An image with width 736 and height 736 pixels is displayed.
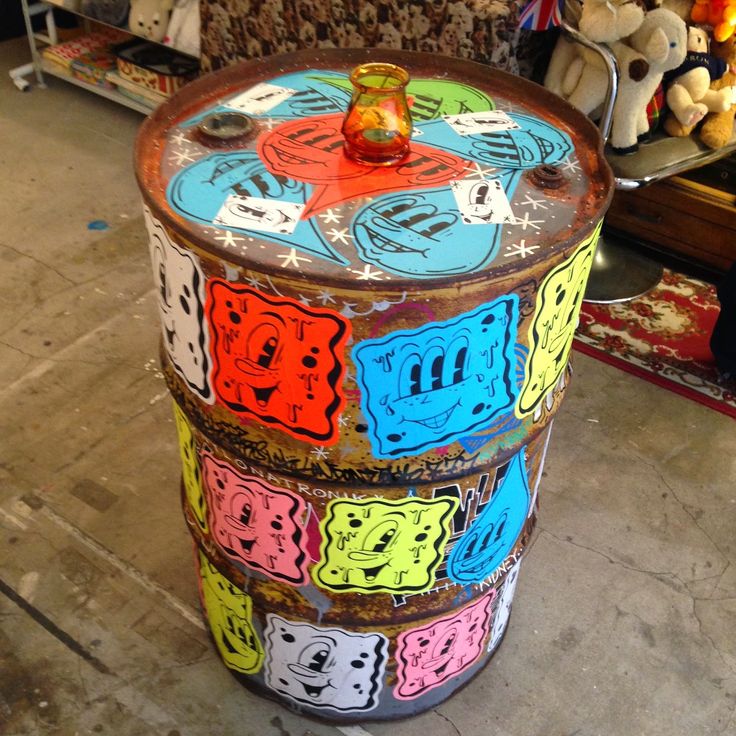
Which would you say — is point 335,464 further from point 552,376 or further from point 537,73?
point 537,73

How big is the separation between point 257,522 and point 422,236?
1.92 feet

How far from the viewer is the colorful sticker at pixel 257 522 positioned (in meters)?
1.39

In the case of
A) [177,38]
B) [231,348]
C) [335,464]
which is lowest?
[177,38]

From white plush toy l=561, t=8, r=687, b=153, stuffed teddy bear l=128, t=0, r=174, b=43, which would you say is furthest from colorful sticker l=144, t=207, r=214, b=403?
stuffed teddy bear l=128, t=0, r=174, b=43

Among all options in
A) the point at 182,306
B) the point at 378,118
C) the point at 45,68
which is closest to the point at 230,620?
the point at 182,306

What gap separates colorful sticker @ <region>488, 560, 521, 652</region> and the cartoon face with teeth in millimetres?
784

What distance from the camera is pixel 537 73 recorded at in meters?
3.02

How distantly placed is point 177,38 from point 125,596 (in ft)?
8.94

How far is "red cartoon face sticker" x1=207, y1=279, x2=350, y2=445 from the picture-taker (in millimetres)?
1137

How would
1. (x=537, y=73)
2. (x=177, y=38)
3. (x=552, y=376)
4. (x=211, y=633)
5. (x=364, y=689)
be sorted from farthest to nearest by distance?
(x=177, y=38) → (x=537, y=73) → (x=211, y=633) → (x=364, y=689) → (x=552, y=376)

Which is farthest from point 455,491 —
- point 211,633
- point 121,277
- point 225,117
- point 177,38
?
point 177,38

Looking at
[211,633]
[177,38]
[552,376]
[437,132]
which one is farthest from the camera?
[177,38]

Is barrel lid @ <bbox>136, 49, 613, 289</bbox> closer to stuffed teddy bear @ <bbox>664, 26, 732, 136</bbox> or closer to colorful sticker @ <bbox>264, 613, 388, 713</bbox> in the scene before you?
colorful sticker @ <bbox>264, 613, 388, 713</bbox>

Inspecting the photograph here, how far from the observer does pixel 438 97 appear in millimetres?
1592
